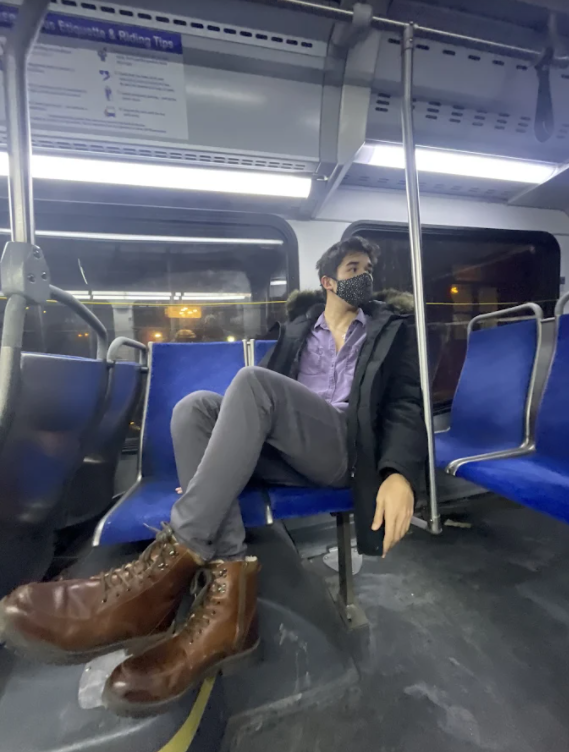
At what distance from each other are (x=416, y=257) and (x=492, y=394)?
4.11 feet

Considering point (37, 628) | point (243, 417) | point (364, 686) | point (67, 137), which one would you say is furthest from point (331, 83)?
point (364, 686)

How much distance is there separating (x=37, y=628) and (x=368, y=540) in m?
0.92

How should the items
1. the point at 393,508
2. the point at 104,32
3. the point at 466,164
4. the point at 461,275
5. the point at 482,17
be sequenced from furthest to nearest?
the point at 461,275, the point at 466,164, the point at 482,17, the point at 104,32, the point at 393,508

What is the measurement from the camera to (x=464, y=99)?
189cm

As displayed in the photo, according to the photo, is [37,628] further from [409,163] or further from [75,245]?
[75,245]

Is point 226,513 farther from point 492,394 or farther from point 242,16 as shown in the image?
point 242,16

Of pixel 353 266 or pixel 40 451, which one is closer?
pixel 40 451

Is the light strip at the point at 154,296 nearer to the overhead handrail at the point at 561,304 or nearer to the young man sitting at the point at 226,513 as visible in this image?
the young man sitting at the point at 226,513

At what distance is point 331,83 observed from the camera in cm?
185

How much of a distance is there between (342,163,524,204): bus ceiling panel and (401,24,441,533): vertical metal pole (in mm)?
1187

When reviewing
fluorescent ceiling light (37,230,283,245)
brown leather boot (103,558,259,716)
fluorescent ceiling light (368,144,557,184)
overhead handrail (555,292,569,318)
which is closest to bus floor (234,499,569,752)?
brown leather boot (103,558,259,716)

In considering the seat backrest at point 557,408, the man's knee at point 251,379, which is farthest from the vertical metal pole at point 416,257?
the seat backrest at point 557,408

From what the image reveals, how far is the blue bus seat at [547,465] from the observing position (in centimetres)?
129

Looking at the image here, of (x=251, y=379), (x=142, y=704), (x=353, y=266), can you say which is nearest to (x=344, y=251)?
(x=353, y=266)
